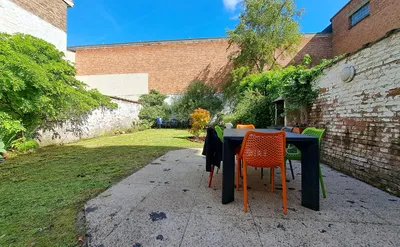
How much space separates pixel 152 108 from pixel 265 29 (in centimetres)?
958

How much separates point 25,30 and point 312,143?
37.0 feet

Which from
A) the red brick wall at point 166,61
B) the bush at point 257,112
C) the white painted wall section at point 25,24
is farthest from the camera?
the red brick wall at point 166,61

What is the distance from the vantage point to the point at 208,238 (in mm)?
1537

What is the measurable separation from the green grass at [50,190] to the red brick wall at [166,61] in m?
12.2

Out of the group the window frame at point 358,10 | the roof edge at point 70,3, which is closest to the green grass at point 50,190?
the roof edge at point 70,3

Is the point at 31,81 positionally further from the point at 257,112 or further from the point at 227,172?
the point at 257,112

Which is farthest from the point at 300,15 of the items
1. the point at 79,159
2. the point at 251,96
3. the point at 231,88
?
the point at 79,159

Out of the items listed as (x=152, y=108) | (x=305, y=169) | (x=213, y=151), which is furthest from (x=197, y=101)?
(x=305, y=169)

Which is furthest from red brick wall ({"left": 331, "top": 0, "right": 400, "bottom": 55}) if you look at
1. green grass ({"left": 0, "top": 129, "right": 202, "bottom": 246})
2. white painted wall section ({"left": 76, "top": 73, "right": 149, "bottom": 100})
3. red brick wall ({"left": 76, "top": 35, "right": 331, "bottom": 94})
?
white painted wall section ({"left": 76, "top": 73, "right": 149, "bottom": 100})

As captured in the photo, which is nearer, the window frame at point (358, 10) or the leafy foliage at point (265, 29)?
the window frame at point (358, 10)

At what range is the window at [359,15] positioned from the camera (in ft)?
36.1

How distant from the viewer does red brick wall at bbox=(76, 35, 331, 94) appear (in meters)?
15.8

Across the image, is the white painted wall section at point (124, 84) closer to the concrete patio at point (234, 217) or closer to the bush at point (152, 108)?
the bush at point (152, 108)

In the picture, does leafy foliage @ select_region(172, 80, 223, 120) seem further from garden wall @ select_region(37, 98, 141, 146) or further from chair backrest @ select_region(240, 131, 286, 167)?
chair backrest @ select_region(240, 131, 286, 167)
